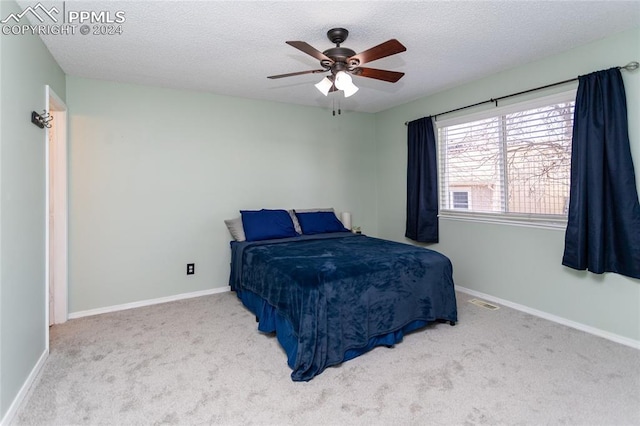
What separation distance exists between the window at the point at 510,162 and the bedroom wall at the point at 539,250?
0.18 meters

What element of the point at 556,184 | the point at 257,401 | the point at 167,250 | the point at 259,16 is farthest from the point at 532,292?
the point at 167,250

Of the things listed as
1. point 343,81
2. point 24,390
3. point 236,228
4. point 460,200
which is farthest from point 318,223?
point 24,390

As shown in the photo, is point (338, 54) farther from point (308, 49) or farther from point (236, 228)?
point (236, 228)

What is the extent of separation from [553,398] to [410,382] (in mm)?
789

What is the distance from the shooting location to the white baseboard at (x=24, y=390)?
5.60 ft

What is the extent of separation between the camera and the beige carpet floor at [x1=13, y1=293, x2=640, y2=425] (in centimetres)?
175

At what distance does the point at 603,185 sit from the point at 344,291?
7.20 feet

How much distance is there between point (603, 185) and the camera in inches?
101

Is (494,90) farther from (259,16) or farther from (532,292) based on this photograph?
(259,16)

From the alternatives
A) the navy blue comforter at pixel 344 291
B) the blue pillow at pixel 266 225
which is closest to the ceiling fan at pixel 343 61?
the navy blue comforter at pixel 344 291

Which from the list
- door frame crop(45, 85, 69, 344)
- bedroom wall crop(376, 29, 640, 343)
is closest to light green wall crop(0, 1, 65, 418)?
door frame crop(45, 85, 69, 344)

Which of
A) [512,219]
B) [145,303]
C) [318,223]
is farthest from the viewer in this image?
[318,223]

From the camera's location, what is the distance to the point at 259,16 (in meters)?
2.21

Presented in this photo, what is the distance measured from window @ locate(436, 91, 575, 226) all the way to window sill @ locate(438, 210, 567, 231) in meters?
0.01
